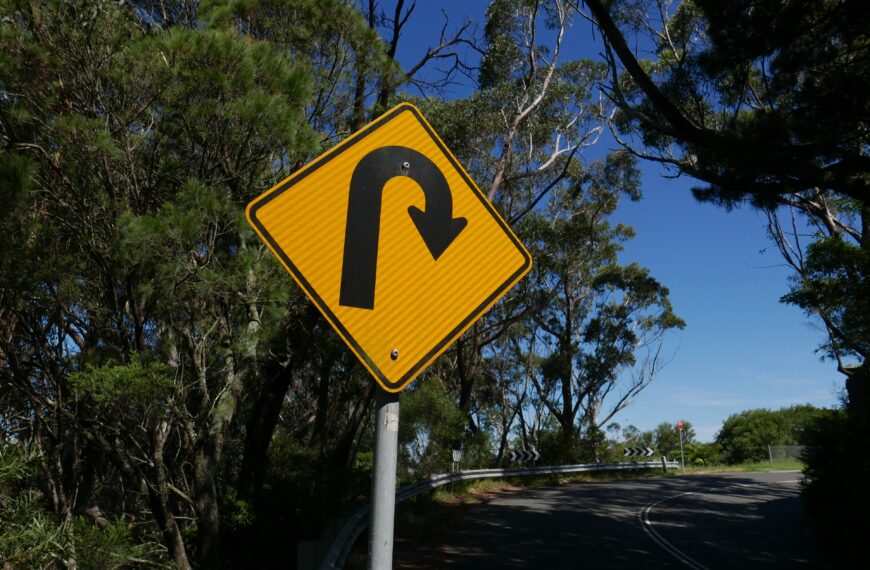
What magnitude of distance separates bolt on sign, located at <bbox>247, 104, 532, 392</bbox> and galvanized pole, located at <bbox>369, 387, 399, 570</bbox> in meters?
0.08

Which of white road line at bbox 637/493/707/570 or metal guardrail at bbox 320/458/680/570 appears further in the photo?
white road line at bbox 637/493/707/570

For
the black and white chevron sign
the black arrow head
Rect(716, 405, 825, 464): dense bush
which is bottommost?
the black and white chevron sign

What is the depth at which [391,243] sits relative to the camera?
199 cm

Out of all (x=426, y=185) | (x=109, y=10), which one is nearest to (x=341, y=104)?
(x=109, y=10)

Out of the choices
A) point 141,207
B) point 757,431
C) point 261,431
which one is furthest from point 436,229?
point 757,431

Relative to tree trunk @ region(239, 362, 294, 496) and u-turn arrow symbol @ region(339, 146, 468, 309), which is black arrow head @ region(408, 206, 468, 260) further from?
tree trunk @ region(239, 362, 294, 496)

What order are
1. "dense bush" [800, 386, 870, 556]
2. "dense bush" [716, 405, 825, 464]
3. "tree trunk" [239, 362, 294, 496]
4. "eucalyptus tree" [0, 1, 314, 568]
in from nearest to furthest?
"eucalyptus tree" [0, 1, 314, 568] < "dense bush" [800, 386, 870, 556] < "tree trunk" [239, 362, 294, 496] < "dense bush" [716, 405, 825, 464]

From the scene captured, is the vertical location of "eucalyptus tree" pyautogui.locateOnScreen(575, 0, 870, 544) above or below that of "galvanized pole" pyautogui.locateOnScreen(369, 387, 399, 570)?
above

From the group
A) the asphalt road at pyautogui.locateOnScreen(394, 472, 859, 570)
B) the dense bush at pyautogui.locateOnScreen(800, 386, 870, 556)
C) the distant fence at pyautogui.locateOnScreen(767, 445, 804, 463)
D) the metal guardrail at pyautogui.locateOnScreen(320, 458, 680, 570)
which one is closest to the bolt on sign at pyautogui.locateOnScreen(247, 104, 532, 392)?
the metal guardrail at pyautogui.locateOnScreen(320, 458, 680, 570)

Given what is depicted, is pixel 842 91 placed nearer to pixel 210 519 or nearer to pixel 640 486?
pixel 210 519

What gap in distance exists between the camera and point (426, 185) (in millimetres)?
2119

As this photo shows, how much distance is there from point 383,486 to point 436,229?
0.77 meters

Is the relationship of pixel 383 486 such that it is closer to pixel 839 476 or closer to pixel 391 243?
pixel 391 243

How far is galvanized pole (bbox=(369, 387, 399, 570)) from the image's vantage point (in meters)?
1.72
